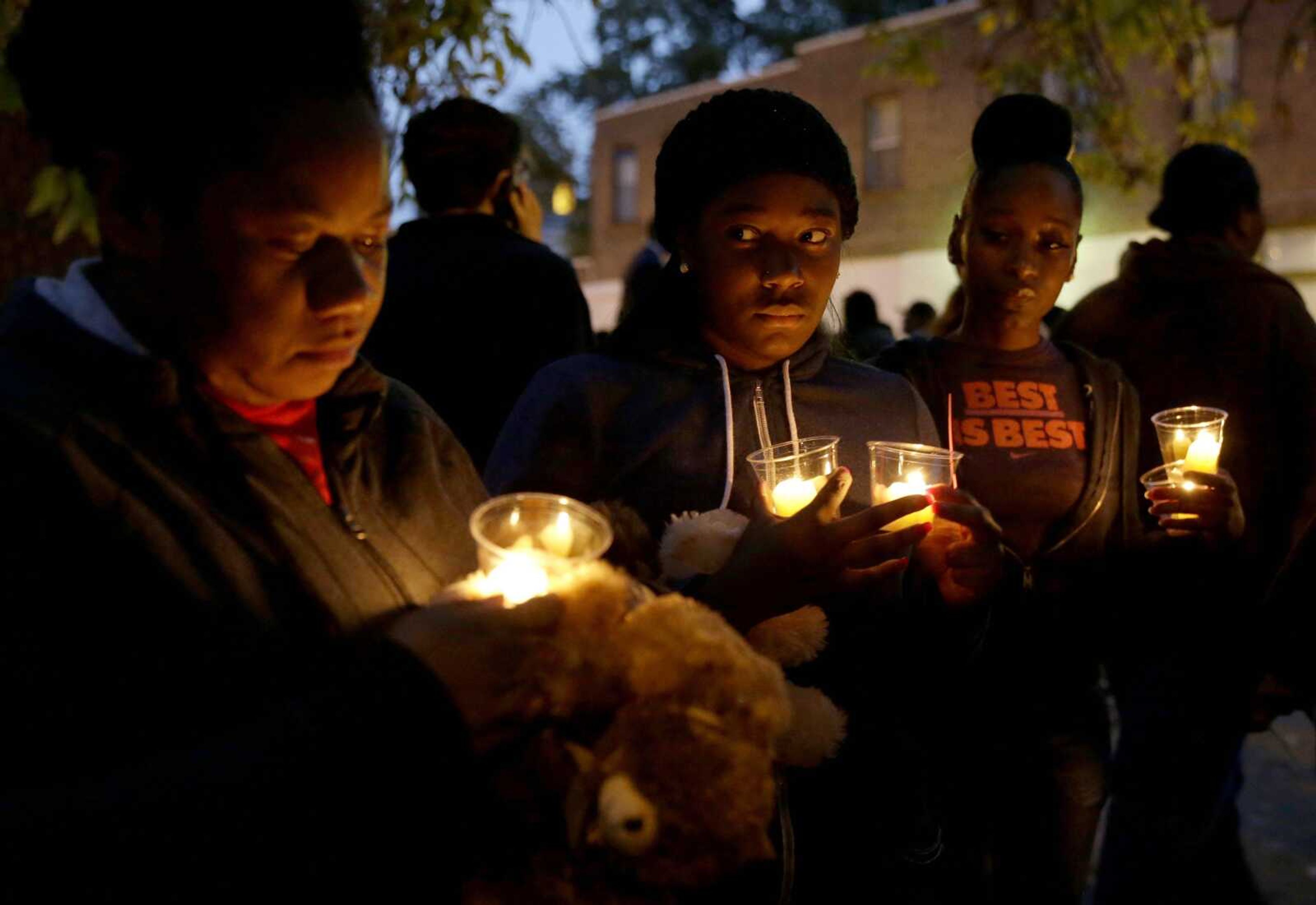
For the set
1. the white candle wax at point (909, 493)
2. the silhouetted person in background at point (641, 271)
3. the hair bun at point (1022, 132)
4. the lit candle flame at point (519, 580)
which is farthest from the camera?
the silhouetted person in background at point (641, 271)

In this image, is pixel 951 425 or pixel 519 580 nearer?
pixel 519 580

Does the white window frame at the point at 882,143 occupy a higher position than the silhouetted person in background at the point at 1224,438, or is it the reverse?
the white window frame at the point at 882,143

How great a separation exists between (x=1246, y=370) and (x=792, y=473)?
9.62 ft

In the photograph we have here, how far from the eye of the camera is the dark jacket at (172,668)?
4.15ft

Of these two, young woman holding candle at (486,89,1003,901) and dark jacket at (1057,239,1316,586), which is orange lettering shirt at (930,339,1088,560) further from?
dark jacket at (1057,239,1316,586)

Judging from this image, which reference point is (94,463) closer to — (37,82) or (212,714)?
(212,714)

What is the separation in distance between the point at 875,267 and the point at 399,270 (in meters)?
21.1

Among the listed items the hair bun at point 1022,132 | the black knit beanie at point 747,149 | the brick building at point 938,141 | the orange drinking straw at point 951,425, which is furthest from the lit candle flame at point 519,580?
the brick building at point 938,141

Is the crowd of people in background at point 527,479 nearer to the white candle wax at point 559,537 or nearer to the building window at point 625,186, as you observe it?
the white candle wax at point 559,537

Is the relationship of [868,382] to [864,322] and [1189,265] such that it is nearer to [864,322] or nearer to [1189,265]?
[1189,265]

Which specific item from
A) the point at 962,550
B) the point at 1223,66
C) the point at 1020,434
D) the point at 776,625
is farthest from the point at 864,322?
the point at 1223,66

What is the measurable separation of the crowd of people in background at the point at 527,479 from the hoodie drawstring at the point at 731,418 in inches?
0.4

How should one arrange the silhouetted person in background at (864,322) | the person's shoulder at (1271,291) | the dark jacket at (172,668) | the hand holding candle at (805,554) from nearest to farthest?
the dark jacket at (172,668)
the hand holding candle at (805,554)
the person's shoulder at (1271,291)
the silhouetted person in background at (864,322)

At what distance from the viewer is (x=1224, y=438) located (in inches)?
166
